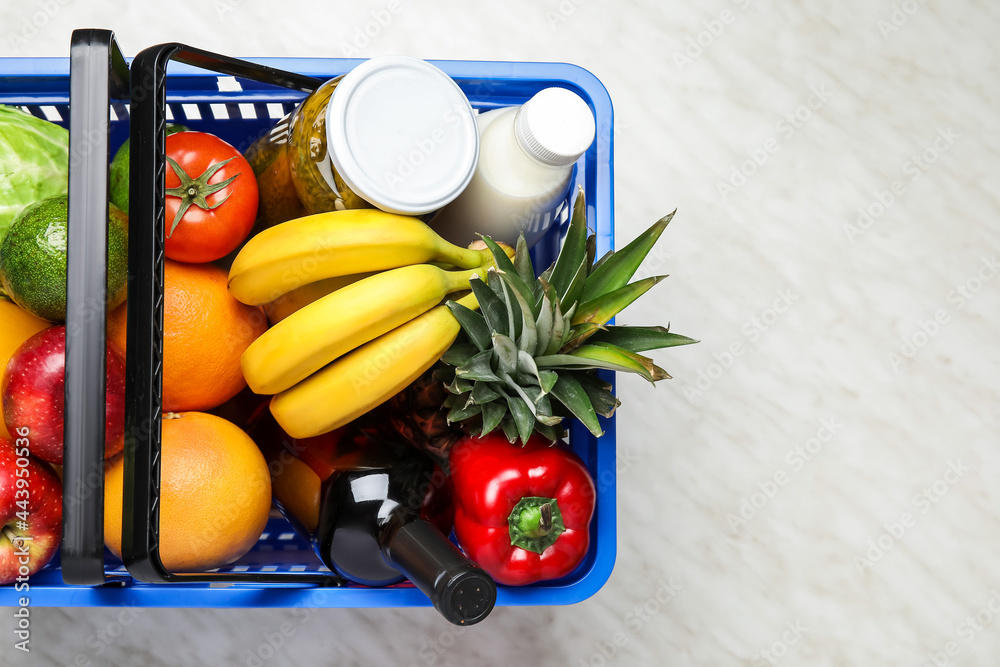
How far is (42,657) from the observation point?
814 mm

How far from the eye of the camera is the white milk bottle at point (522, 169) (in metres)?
A: 0.55

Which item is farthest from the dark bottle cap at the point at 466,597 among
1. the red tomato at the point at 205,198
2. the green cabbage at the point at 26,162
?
the green cabbage at the point at 26,162

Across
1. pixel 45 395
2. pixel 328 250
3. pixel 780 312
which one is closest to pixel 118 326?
pixel 45 395

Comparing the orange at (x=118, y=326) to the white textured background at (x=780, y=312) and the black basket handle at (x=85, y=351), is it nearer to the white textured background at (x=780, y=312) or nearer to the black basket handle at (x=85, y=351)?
the black basket handle at (x=85, y=351)

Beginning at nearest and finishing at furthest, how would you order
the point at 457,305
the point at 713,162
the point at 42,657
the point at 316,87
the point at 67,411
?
the point at 67,411 → the point at 457,305 → the point at 316,87 → the point at 42,657 → the point at 713,162

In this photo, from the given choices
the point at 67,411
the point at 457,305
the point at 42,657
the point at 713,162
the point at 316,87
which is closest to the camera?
the point at 67,411

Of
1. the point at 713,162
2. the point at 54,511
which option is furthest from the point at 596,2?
the point at 54,511

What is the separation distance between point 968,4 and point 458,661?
109 centimetres

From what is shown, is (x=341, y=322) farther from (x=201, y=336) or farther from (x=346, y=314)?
(x=201, y=336)

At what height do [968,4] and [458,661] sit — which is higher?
[968,4]

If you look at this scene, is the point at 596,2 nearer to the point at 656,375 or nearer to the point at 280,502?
the point at 656,375

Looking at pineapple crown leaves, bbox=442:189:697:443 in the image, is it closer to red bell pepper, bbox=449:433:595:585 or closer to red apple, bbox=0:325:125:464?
red bell pepper, bbox=449:433:595:585

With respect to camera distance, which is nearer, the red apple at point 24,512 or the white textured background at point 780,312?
the red apple at point 24,512

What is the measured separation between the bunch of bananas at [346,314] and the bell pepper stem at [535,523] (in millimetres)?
142
